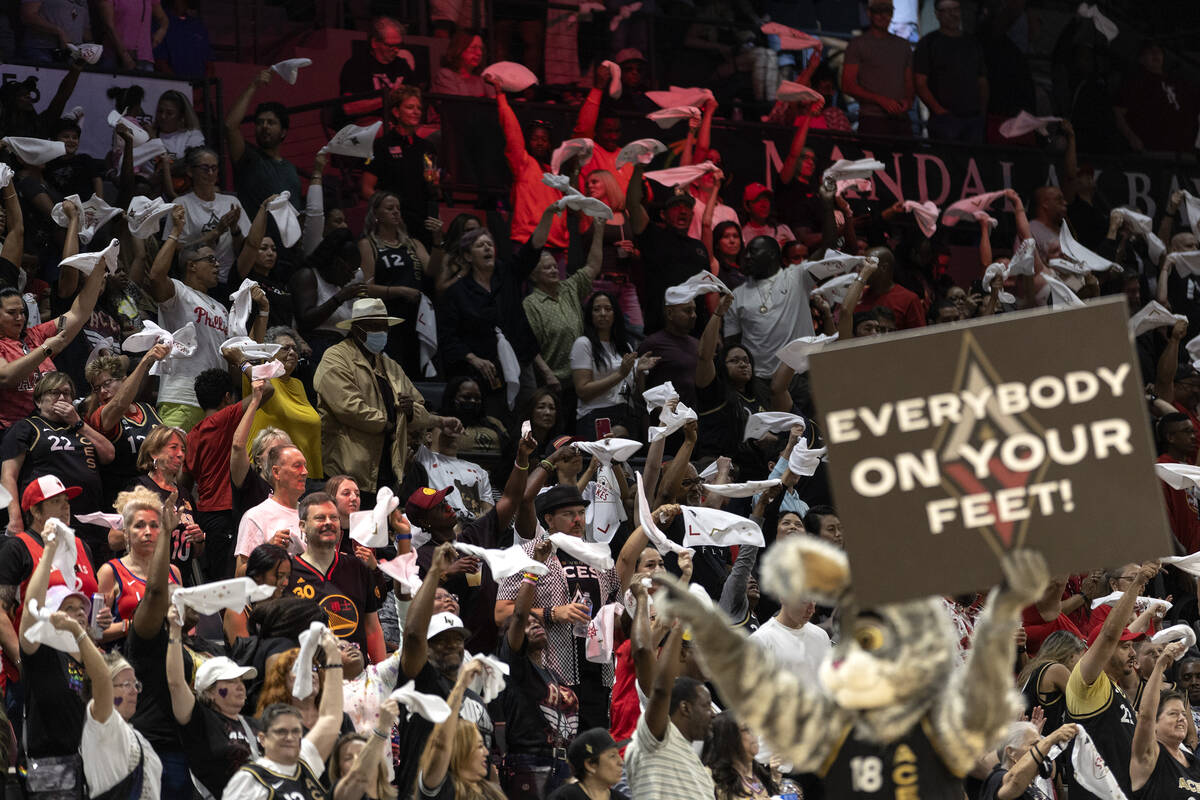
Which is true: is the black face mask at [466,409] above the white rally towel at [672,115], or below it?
below

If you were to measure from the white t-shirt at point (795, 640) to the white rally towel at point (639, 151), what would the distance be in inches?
203

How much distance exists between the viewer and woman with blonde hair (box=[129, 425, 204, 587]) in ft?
31.7

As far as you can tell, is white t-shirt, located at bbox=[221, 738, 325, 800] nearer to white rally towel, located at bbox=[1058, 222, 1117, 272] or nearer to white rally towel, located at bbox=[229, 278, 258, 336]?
white rally towel, located at bbox=[229, 278, 258, 336]

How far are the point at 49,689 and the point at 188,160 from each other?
551 centimetres

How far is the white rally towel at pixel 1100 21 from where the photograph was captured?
19.1 m

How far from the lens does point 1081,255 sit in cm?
1605

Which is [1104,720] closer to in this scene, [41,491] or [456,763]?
[456,763]

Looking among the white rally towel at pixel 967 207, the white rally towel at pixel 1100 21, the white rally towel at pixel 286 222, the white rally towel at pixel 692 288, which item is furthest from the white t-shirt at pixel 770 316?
the white rally towel at pixel 1100 21

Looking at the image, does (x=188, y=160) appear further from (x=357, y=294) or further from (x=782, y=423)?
(x=782, y=423)

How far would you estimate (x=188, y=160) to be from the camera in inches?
508

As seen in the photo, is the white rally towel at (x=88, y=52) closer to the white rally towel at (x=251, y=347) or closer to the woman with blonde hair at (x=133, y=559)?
the white rally towel at (x=251, y=347)

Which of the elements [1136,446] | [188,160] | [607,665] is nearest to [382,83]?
[188,160]

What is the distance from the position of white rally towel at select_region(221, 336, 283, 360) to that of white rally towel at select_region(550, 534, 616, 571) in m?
1.95

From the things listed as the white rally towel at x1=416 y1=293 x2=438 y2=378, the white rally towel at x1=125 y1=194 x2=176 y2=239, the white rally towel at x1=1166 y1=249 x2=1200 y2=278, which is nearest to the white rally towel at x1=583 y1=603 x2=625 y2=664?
the white rally towel at x1=416 y1=293 x2=438 y2=378
